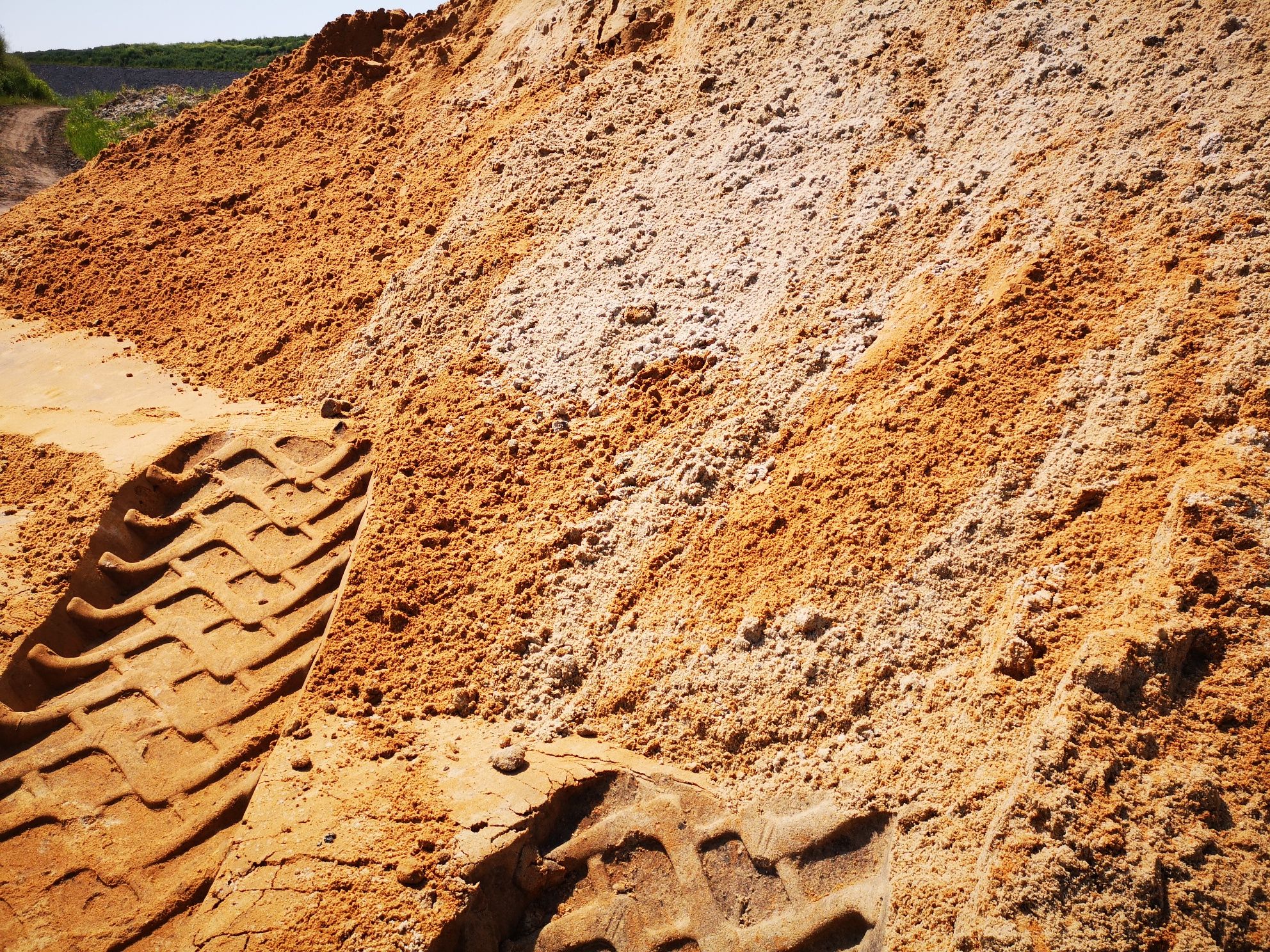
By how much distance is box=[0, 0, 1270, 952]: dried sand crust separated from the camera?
2.63 m

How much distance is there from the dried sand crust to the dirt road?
13.9 metres

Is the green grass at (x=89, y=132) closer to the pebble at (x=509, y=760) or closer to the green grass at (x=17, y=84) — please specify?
the green grass at (x=17, y=84)

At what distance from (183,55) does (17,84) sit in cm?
980

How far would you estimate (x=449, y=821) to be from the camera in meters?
3.15

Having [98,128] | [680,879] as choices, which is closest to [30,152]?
[98,128]

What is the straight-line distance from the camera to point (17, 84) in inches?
915

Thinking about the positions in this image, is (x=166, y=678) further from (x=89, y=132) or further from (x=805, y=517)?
(x=89, y=132)

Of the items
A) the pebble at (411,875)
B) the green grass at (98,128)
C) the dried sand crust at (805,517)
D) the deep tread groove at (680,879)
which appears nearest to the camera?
the dried sand crust at (805,517)

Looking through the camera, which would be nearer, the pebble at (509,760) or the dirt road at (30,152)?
the pebble at (509,760)

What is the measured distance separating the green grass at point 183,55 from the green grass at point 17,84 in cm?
598

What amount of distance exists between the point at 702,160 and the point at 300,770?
451 centimetres

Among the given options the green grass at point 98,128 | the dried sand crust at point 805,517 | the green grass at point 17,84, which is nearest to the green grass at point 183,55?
the green grass at point 17,84

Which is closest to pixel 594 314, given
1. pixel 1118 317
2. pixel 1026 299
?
pixel 1026 299

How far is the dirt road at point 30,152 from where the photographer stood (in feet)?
52.6
